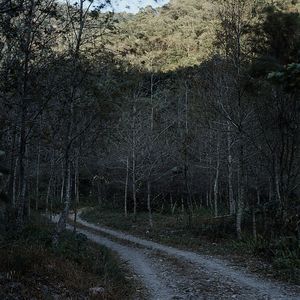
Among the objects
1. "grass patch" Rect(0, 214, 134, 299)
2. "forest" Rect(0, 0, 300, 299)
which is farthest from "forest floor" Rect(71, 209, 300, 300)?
"grass patch" Rect(0, 214, 134, 299)

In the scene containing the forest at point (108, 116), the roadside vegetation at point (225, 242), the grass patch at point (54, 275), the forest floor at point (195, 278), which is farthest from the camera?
the roadside vegetation at point (225, 242)

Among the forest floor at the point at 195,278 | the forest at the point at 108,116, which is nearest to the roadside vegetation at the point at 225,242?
the forest at the point at 108,116

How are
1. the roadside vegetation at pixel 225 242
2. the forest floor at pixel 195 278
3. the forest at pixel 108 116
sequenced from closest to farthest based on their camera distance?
the forest at pixel 108 116 → the forest floor at pixel 195 278 → the roadside vegetation at pixel 225 242

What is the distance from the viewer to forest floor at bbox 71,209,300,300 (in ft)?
29.3

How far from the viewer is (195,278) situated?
10492mm

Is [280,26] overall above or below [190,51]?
below

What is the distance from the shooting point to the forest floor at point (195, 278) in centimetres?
892

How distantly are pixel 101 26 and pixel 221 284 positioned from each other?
28.9 ft

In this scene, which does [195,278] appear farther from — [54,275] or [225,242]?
[225,242]

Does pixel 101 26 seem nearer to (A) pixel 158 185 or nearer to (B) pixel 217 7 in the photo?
(B) pixel 217 7

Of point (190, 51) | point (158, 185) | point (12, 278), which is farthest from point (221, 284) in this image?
point (190, 51)

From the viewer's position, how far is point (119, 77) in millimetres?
14805

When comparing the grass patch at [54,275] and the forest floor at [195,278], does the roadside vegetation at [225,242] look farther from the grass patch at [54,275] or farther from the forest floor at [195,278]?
the grass patch at [54,275]

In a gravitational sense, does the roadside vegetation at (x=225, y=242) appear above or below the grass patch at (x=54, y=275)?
below
